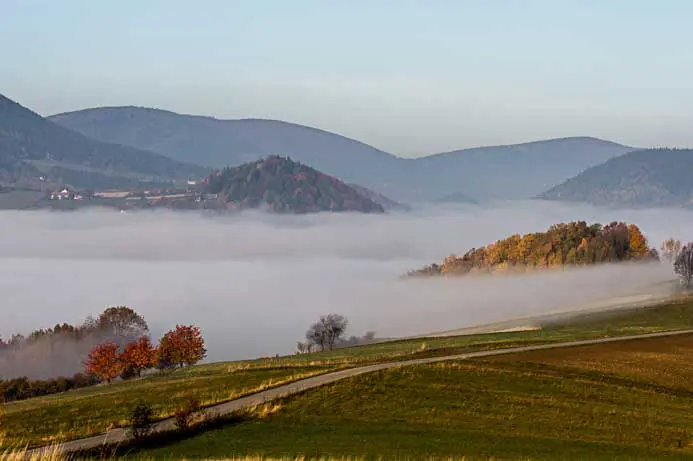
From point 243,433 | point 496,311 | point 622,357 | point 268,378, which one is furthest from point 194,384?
point 496,311

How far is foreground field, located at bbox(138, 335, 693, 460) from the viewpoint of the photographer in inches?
1166

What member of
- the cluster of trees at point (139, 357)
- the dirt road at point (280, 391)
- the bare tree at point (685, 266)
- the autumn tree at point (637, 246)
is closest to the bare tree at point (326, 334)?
the cluster of trees at point (139, 357)

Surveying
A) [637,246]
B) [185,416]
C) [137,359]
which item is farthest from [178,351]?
[637,246]

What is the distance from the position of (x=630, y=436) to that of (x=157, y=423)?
19.1 m

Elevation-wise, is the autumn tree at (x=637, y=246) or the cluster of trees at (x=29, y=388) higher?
the autumn tree at (x=637, y=246)

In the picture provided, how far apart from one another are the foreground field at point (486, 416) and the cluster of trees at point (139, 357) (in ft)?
205

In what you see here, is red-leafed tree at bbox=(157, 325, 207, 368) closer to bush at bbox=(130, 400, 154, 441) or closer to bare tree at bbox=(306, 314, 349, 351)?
bare tree at bbox=(306, 314, 349, 351)

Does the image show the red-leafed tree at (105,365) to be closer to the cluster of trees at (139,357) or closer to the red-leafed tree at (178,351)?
the cluster of trees at (139,357)

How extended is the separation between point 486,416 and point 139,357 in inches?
2909

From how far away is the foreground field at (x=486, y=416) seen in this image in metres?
29.6

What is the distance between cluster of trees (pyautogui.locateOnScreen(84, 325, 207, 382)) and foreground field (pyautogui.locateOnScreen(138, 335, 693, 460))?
205 feet

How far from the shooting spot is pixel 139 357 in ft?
340

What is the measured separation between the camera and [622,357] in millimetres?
56531

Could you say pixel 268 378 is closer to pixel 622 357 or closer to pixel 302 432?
pixel 302 432
